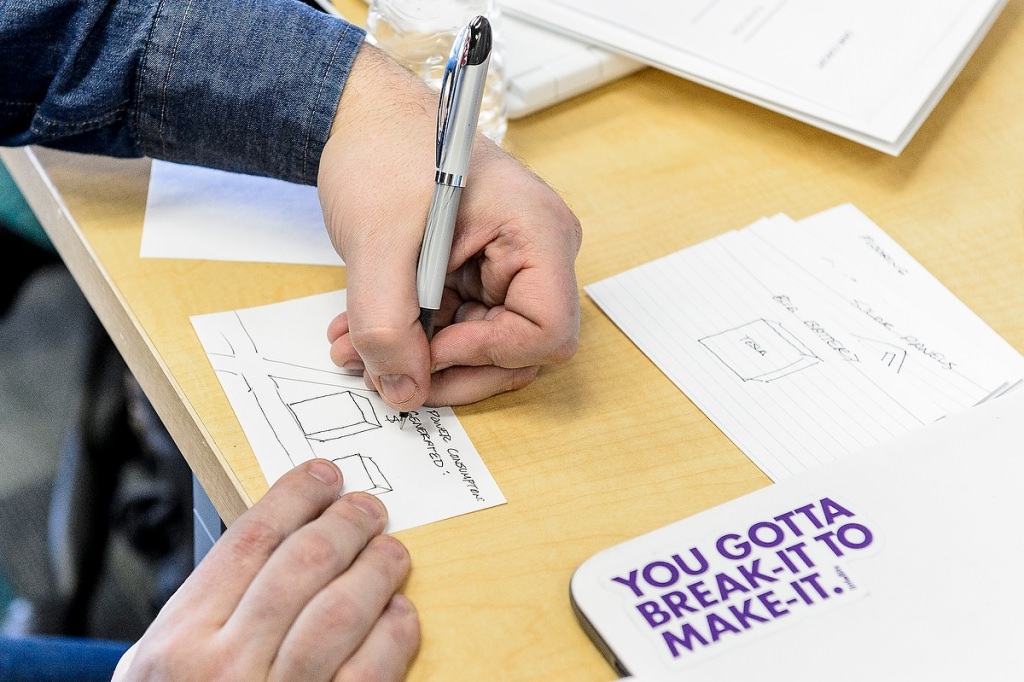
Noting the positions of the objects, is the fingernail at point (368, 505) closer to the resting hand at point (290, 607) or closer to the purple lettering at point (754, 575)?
the resting hand at point (290, 607)

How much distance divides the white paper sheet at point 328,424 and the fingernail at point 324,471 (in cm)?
1

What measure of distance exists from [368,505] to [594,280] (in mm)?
261

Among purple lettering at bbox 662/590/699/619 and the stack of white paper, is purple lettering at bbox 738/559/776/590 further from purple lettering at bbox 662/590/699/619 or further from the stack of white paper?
the stack of white paper

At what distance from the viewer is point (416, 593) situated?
1.64ft

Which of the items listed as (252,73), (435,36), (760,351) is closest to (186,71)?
(252,73)

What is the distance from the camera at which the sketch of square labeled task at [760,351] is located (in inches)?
24.9

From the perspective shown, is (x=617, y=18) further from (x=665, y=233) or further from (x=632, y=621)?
(x=632, y=621)

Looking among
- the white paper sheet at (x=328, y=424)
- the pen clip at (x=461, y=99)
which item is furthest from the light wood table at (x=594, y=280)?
the pen clip at (x=461, y=99)

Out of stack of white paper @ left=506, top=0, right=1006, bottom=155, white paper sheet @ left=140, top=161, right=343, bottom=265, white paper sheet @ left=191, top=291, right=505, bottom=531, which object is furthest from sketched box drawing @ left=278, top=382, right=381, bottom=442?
stack of white paper @ left=506, top=0, right=1006, bottom=155

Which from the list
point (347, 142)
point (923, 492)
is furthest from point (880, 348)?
point (347, 142)

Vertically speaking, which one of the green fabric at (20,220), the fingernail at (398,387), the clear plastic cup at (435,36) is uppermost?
the clear plastic cup at (435,36)

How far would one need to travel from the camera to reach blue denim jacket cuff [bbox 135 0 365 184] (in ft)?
2.23

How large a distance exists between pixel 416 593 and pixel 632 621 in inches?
4.5

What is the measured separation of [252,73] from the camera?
2.24ft
